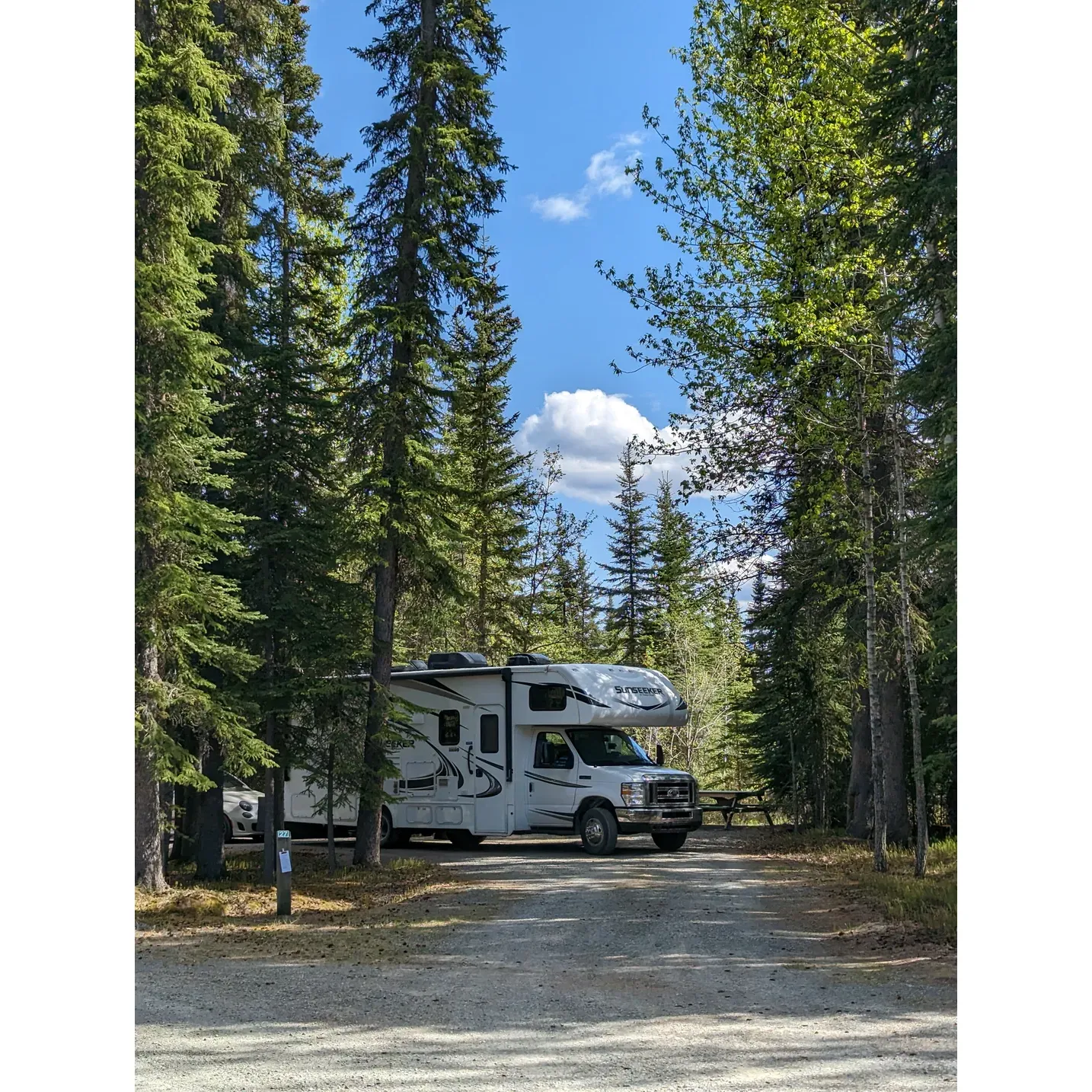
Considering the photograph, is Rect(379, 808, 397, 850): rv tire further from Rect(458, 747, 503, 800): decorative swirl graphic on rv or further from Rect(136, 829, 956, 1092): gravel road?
Rect(136, 829, 956, 1092): gravel road

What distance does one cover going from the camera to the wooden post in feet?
37.8

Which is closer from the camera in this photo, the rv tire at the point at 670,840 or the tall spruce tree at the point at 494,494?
the rv tire at the point at 670,840

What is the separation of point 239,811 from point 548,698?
24.4 feet

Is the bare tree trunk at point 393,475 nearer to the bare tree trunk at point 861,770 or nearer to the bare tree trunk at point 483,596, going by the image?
the bare tree trunk at point 861,770

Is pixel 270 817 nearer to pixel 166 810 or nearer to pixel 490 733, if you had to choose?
pixel 166 810

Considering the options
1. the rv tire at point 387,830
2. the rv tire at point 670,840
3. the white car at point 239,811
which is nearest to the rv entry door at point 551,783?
the rv tire at point 670,840

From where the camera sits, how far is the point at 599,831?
60.2ft

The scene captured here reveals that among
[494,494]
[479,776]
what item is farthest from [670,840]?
[494,494]

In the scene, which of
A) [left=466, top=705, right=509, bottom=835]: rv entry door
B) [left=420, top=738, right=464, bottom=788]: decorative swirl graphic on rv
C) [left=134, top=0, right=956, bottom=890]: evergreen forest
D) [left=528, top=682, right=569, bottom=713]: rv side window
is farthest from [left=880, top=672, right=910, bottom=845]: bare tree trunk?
[left=420, top=738, right=464, bottom=788]: decorative swirl graphic on rv

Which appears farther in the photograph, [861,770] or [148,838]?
[861,770]

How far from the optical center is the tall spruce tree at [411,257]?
16109mm

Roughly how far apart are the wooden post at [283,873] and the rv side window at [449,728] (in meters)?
7.84

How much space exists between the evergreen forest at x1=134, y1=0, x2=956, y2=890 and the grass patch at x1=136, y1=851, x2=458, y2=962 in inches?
26.5
